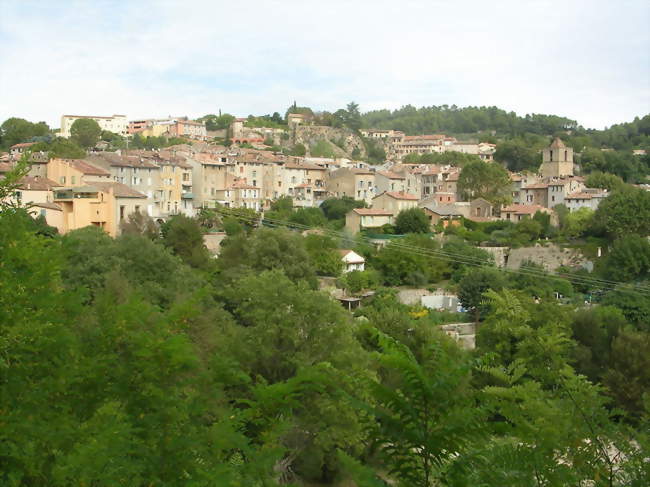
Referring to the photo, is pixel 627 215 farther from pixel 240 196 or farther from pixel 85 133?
pixel 85 133

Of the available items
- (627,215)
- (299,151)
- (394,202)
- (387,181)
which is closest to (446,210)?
(394,202)

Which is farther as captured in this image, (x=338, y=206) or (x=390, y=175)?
(x=390, y=175)

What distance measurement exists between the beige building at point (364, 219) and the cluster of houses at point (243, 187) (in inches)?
3.0

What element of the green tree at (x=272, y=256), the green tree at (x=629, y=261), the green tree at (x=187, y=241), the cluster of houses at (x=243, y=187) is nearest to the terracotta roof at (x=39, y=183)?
the cluster of houses at (x=243, y=187)

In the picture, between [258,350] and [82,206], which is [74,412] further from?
[82,206]

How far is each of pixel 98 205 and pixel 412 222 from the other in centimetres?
2110

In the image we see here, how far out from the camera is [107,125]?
106562 millimetres

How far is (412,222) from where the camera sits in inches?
1973

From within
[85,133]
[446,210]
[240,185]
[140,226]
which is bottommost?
[446,210]

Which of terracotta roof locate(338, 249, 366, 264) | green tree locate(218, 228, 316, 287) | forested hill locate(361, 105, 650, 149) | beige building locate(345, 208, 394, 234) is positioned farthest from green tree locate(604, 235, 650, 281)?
forested hill locate(361, 105, 650, 149)

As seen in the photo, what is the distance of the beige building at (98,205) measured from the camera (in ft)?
131

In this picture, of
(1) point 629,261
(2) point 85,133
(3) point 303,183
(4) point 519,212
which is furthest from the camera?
(2) point 85,133

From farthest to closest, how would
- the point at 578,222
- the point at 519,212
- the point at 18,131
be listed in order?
1. the point at 18,131
2. the point at 519,212
3. the point at 578,222

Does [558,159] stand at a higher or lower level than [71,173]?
higher
